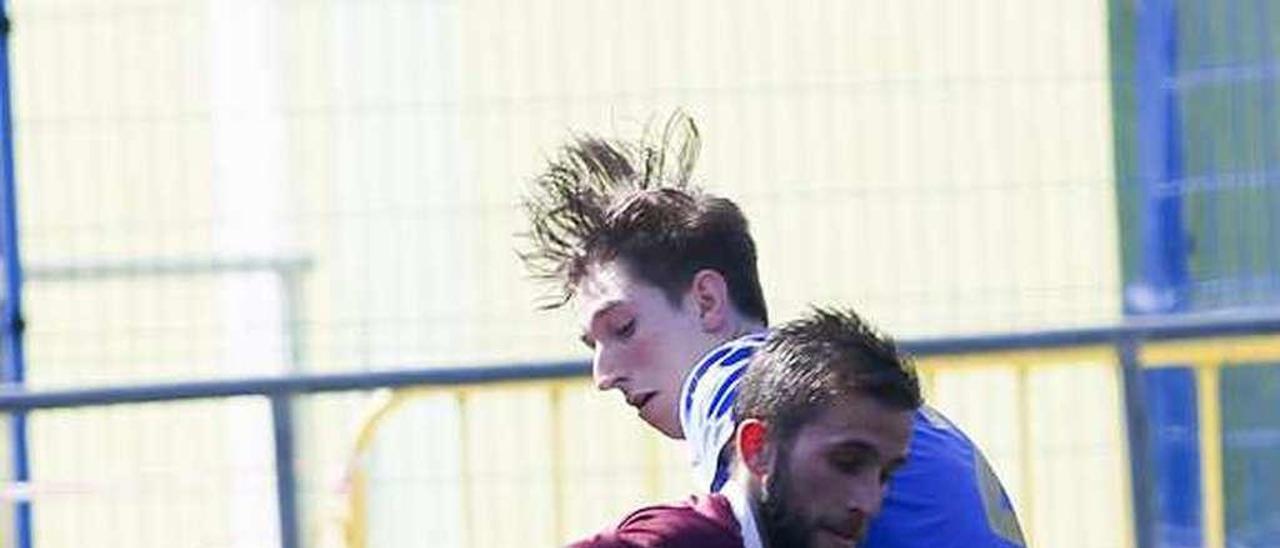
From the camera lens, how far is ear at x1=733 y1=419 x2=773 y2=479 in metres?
2.80

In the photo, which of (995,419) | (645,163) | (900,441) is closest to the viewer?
(900,441)

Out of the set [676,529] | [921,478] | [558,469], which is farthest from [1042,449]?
[676,529]

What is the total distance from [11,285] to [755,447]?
13.8ft

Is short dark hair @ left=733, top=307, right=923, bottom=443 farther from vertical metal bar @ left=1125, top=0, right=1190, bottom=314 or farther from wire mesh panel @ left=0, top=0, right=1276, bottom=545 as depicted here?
vertical metal bar @ left=1125, top=0, right=1190, bottom=314

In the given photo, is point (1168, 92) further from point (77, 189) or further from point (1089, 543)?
point (77, 189)

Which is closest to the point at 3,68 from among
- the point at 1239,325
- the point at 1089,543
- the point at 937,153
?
the point at 937,153

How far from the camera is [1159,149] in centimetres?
688

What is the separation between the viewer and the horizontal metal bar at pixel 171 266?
6.83m

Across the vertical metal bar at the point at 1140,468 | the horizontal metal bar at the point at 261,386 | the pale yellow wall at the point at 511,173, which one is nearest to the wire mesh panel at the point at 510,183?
the pale yellow wall at the point at 511,173

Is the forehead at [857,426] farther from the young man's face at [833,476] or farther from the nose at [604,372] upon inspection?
the nose at [604,372]

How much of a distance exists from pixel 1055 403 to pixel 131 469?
184 centimetres

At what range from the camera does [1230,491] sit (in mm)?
Answer: 6766

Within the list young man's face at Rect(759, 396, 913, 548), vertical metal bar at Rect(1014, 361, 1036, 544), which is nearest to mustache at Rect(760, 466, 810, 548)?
young man's face at Rect(759, 396, 913, 548)

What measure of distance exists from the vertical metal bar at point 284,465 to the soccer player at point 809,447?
1.74 m
